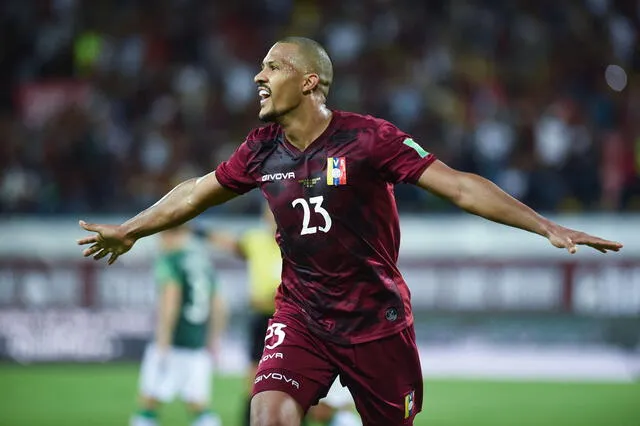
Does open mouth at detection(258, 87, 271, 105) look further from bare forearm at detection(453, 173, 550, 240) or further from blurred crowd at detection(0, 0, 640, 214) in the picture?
blurred crowd at detection(0, 0, 640, 214)

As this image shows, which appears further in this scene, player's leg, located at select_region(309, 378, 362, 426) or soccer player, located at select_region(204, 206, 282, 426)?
soccer player, located at select_region(204, 206, 282, 426)

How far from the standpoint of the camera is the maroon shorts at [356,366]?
18.4 feet

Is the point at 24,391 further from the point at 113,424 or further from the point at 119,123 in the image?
the point at 119,123

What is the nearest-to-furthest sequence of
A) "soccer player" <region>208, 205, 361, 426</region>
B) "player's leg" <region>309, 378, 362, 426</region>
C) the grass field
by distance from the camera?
1. "player's leg" <region>309, 378, 362, 426</region>
2. "soccer player" <region>208, 205, 361, 426</region>
3. the grass field

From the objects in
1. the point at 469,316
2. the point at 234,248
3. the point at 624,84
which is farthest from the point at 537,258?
the point at 234,248

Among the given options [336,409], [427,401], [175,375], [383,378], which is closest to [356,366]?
[383,378]

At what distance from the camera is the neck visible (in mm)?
5676

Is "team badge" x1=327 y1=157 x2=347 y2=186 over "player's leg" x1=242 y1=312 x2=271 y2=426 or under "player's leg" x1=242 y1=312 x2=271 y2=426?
over

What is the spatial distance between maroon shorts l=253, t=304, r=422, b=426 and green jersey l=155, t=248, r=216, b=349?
4.08 metres

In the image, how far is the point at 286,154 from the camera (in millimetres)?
5691

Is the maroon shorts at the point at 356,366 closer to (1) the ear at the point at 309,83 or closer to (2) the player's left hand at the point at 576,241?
(2) the player's left hand at the point at 576,241

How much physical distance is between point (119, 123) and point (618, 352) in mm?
9068

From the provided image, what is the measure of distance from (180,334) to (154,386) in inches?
22.6

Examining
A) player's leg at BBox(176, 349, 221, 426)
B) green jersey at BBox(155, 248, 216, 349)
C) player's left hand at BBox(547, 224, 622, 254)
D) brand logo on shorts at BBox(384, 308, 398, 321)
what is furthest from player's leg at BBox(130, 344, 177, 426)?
player's left hand at BBox(547, 224, 622, 254)
